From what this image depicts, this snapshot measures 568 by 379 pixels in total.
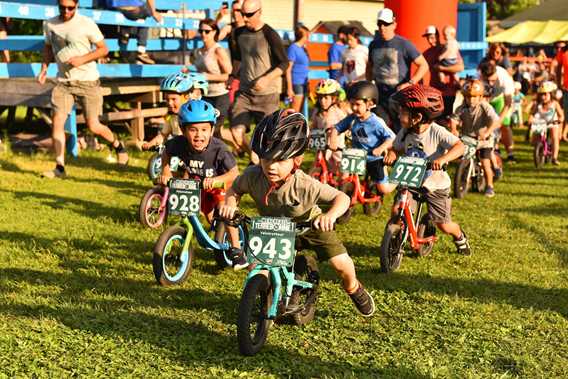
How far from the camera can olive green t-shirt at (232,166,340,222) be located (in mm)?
5309

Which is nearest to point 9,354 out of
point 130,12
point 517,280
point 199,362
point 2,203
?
point 199,362

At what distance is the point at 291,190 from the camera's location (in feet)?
17.5

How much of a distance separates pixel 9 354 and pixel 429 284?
3.34m

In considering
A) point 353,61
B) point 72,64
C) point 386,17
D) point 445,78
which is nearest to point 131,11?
point 72,64

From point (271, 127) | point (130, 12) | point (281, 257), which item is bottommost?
point (281, 257)

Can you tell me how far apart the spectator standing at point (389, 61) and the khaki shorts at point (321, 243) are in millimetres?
5519

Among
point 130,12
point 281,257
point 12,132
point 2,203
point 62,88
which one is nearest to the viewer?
point 281,257

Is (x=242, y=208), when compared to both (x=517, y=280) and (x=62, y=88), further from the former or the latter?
(x=517, y=280)

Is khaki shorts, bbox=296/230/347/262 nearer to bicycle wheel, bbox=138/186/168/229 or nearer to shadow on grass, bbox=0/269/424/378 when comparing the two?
shadow on grass, bbox=0/269/424/378

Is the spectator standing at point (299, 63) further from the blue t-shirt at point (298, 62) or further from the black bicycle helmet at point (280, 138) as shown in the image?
the black bicycle helmet at point (280, 138)

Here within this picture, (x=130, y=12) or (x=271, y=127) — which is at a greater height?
(x=130, y=12)

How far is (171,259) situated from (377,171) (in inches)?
135

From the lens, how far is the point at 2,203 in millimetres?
9617

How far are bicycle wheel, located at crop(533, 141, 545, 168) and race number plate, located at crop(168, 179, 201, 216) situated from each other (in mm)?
9077
